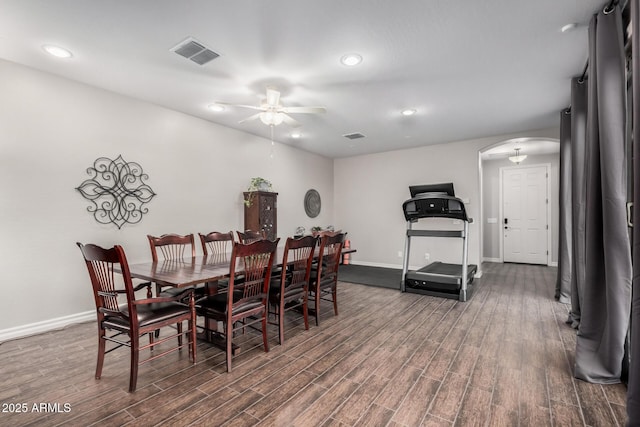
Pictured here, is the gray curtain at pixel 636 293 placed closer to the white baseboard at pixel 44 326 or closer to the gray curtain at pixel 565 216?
the gray curtain at pixel 565 216

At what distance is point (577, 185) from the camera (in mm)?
3188

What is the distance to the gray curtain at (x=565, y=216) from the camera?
396 centimetres

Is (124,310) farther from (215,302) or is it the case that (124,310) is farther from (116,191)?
(116,191)

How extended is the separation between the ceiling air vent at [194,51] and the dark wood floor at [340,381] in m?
2.81

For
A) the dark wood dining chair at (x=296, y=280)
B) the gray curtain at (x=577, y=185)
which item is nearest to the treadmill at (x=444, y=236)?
the gray curtain at (x=577, y=185)

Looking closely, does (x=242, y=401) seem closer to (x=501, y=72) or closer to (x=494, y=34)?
(x=494, y=34)

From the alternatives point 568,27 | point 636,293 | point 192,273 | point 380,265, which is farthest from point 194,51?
point 380,265

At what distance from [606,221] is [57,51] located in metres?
4.83

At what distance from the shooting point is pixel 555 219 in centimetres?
694

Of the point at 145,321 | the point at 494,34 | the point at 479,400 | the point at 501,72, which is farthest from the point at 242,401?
the point at 501,72

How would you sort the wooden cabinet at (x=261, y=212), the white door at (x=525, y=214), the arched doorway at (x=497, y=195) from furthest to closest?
the white door at (x=525, y=214), the arched doorway at (x=497, y=195), the wooden cabinet at (x=261, y=212)

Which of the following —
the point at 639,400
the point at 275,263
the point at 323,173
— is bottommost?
the point at 639,400

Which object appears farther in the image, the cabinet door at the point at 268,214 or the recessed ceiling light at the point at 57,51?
the cabinet door at the point at 268,214

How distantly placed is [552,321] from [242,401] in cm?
353
